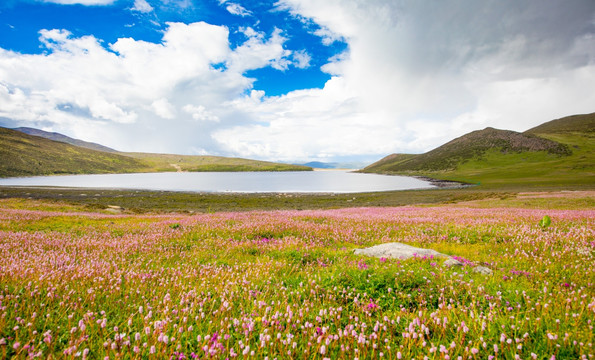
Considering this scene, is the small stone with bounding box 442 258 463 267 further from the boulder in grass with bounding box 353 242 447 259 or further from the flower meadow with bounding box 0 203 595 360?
the boulder in grass with bounding box 353 242 447 259

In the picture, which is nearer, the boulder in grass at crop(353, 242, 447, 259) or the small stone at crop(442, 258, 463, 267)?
the small stone at crop(442, 258, 463, 267)

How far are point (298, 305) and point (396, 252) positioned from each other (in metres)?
4.29

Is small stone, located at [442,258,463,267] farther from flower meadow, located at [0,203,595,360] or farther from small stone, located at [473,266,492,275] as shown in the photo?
small stone, located at [473,266,492,275]

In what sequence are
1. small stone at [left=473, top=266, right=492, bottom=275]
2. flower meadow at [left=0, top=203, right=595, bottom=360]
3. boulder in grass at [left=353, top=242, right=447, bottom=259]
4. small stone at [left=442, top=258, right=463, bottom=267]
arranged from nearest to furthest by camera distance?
1. flower meadow at [left=0, top=203, right=595, bottom=360]
2. small stone at [left=473, top=266, right=492, bottom=275]
3. small stone at [left=442, top=258, right=463, bottom=267]
4. boulder in grass at [left=353, top=242, right=447, bottom=259]

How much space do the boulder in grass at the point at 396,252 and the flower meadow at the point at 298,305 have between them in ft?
1.50

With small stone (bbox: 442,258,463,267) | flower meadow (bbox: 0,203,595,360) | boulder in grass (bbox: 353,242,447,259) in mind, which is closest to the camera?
flower meadow (bbox: 0,203,595,360)

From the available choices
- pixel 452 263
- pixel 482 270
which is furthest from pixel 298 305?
pixel 482 270

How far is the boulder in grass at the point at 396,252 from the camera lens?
7.44 m

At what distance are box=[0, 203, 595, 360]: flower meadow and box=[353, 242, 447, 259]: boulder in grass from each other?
458mm

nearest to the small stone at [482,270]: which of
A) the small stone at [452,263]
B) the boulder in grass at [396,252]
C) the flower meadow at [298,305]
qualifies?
the flower meadow at [298,305]

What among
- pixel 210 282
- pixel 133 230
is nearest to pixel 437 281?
pixel 210 282

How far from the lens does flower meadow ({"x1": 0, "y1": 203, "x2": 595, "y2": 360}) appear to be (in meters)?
3.15

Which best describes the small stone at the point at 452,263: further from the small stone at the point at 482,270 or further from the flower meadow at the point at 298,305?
the small stone at the point at 482,270

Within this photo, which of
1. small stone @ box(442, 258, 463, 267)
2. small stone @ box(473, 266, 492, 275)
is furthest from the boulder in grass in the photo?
small stone @ box(473, 266, 492, 275)
